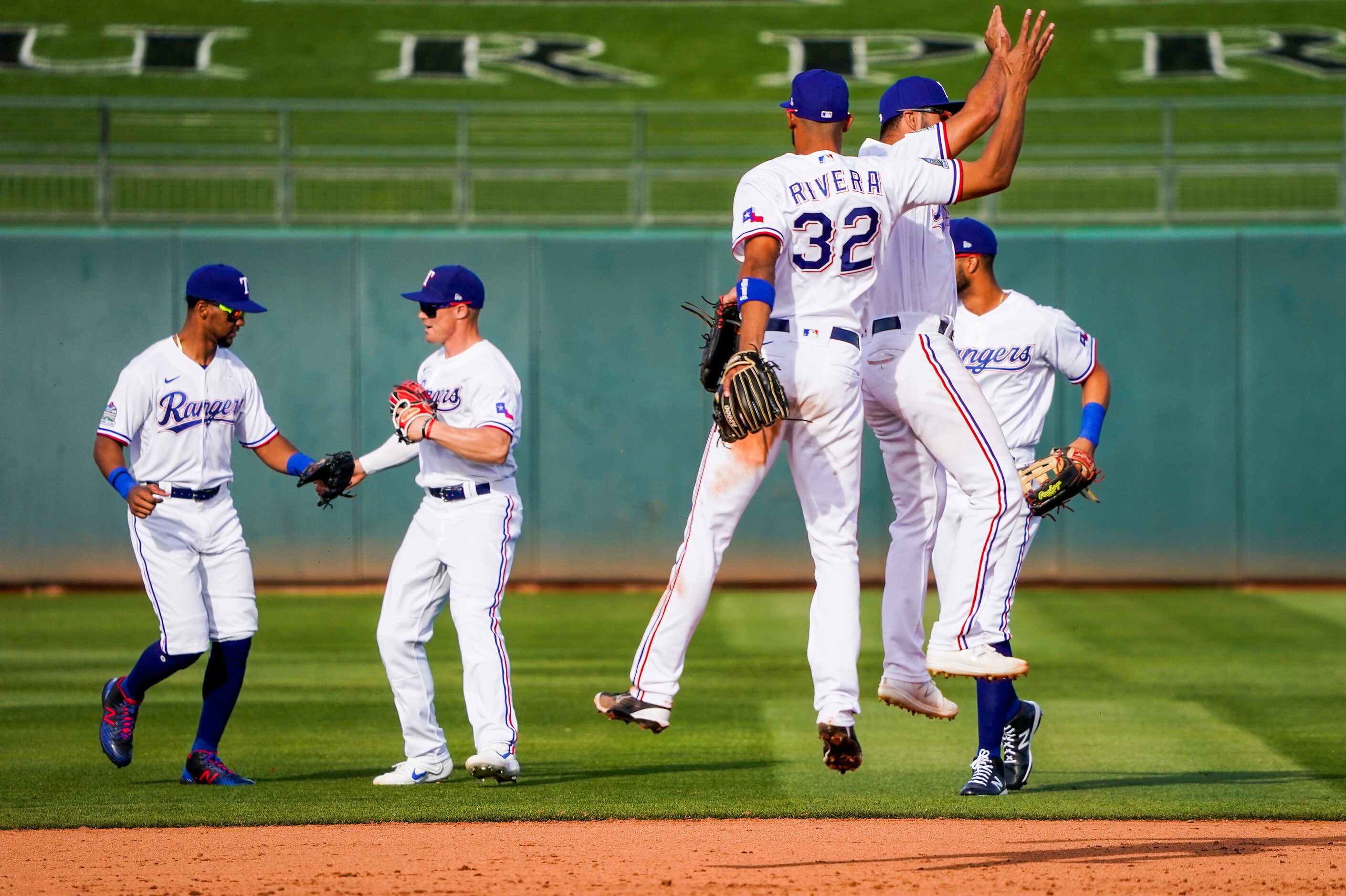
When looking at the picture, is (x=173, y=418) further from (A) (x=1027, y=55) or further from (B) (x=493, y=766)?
(A) (x=1027, y=55)

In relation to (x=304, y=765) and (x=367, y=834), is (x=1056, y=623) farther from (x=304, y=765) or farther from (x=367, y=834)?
(x=367, y=834)

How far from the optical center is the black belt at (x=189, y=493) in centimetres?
702

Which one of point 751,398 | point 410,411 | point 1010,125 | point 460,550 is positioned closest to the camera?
point 751,398

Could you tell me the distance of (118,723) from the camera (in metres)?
7.01

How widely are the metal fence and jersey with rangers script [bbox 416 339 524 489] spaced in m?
8.50

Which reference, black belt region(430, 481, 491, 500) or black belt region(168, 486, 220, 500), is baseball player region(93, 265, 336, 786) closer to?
black belt region(168, 486, 220, 500)

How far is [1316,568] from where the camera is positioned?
589 inches

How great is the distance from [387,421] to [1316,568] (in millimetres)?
8945

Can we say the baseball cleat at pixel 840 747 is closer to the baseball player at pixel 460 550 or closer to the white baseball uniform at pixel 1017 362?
the white baseball uniform at pixel 1017 362

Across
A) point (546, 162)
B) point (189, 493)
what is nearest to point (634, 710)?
point (189, 493)

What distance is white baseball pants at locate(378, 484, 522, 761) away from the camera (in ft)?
22.5

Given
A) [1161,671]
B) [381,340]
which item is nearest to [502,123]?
[381,340]

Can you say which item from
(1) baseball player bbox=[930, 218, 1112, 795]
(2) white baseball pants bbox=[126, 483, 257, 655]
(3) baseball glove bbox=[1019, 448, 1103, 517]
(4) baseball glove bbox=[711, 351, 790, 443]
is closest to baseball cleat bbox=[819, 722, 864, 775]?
(4) baseball glove bbox=[711, 351, 790, 443]

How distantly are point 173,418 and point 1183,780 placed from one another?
479cm
